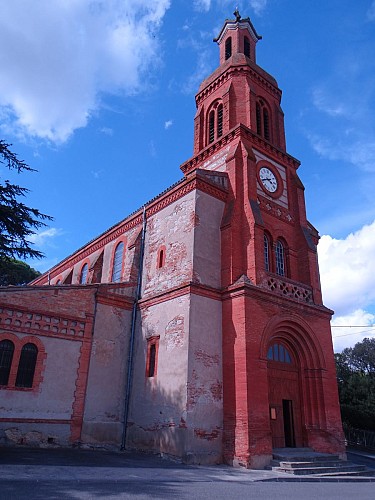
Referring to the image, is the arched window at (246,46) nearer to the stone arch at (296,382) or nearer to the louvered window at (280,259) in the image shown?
the louvered window at (280,259)

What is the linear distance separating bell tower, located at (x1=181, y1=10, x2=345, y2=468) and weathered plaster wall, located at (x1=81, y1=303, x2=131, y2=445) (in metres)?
5.10

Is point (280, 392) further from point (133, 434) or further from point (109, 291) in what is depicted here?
point (109, 291)

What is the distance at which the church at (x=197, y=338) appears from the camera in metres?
14.9

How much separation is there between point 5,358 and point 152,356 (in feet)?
19.2

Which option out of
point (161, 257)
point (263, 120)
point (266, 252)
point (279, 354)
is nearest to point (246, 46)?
point (263, 120)

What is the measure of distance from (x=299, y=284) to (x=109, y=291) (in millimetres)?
8899

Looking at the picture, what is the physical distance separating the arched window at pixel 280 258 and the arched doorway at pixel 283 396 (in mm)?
3573

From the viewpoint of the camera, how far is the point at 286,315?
1703cm

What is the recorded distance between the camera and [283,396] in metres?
16.9

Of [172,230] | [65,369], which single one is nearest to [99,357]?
[65,369]

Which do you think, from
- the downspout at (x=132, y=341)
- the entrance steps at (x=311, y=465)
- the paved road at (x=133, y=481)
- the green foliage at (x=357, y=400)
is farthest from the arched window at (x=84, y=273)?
the green foliage at (x=357, y=400)

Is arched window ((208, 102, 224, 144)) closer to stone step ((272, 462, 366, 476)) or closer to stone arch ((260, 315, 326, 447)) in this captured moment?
stone arch ((260, 315, 326, 447))

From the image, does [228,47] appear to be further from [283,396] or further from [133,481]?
[133,481]

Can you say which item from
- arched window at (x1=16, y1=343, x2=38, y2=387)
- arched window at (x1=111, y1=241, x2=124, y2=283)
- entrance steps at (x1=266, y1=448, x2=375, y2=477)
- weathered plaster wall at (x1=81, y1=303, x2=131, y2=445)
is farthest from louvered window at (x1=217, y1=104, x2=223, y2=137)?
entrance steps at (x1=266, y1=448, x2=375, y2=477)
